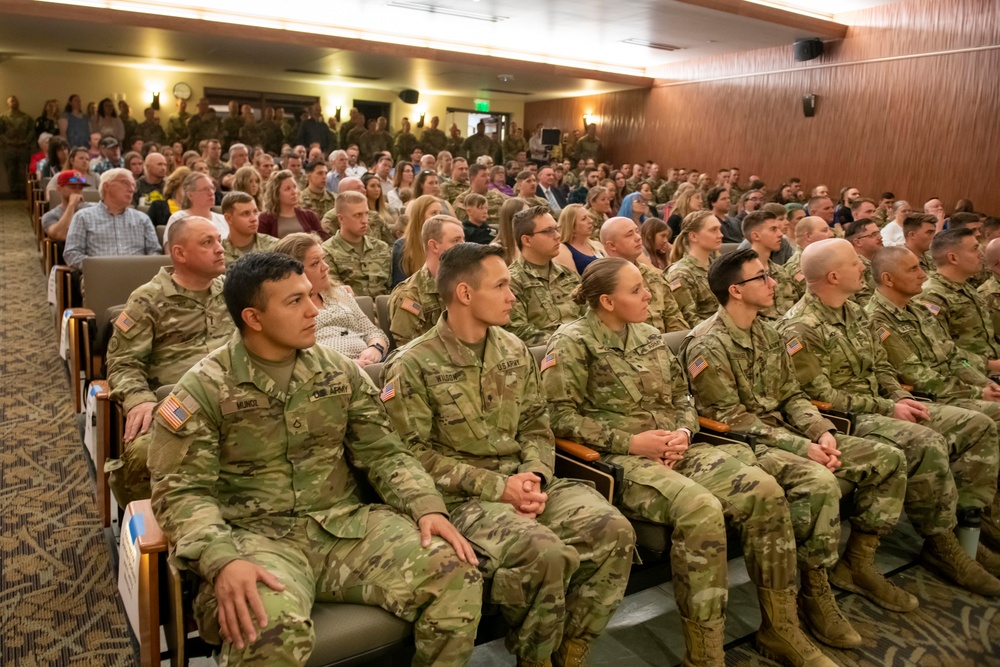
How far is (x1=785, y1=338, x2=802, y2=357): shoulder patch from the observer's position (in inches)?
113

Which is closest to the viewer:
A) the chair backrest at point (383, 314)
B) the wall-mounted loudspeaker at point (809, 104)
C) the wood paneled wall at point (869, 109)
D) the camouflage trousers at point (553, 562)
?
the camouflage trousers at point (553, 562)

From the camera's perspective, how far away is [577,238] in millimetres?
4207

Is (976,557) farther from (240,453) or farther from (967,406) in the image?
(240,453)

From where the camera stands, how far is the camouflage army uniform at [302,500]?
1.56 metres

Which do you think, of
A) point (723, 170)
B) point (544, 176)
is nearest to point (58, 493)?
point (544, 176)

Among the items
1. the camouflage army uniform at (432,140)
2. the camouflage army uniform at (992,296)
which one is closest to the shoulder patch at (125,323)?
the camouflage army uniform at (992,296)

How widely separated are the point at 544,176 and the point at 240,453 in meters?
7.73

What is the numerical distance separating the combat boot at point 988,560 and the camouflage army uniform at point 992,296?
159 centimetres

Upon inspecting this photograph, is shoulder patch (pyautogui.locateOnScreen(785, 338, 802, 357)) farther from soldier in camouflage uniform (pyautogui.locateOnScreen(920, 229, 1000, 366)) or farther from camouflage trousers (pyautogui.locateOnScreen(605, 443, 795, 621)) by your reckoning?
soldier in camouflage uniform (pyautogui.locateOnScreen(920, 229, 1000, 366))

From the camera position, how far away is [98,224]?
4.18 metres

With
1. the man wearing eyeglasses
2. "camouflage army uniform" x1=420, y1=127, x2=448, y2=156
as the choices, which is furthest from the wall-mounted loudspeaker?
the man wearing eyeglasses

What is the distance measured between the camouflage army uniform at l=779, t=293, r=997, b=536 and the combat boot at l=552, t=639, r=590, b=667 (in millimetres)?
1498

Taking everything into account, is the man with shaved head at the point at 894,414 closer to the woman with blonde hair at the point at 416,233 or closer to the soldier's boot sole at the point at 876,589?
the soldier's boot sole at the point at 876,589

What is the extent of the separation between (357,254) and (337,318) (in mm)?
1137
